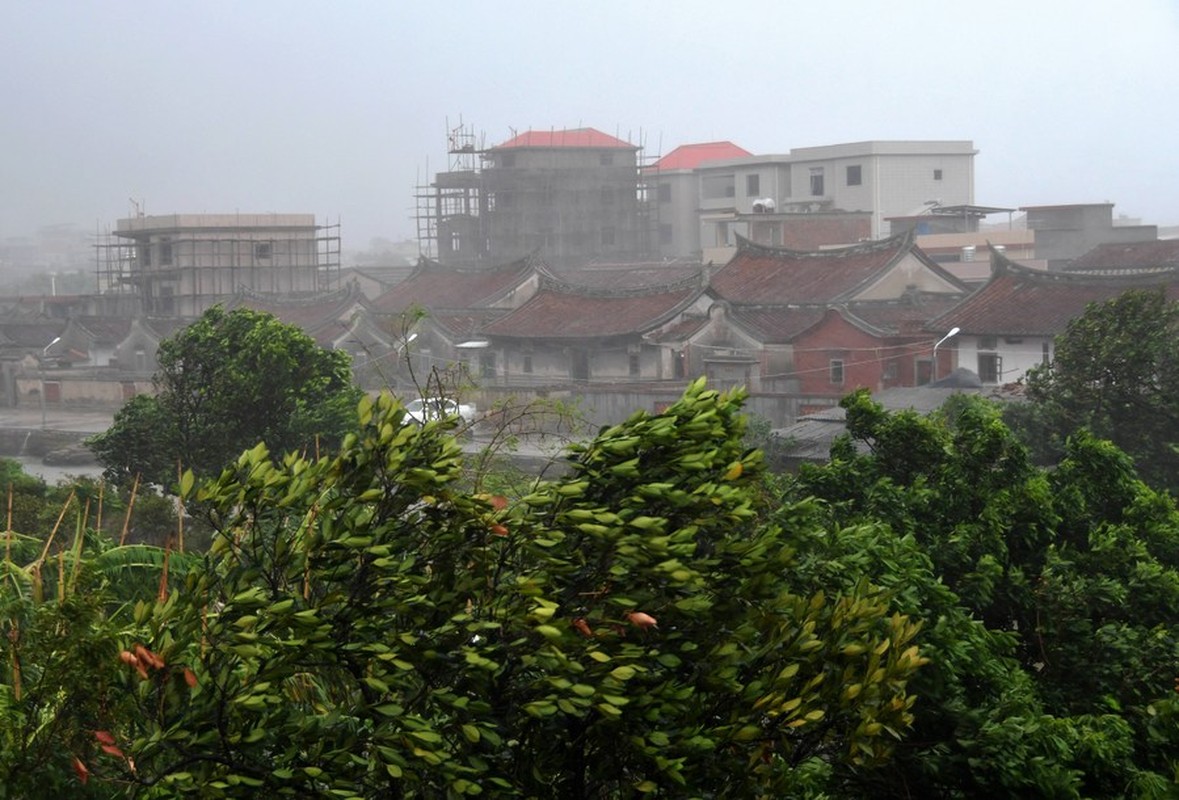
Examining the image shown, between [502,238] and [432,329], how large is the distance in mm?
14679

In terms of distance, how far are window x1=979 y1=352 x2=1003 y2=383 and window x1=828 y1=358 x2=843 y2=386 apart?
2306 millimetres

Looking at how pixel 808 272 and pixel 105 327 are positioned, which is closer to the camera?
pixel 808 272

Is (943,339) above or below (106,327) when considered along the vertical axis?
below

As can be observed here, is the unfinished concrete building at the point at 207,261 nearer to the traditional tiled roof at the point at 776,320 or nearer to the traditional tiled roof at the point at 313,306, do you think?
the traditional tiled roof at the point at 313,306

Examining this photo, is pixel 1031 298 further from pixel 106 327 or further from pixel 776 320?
pixel 106 327

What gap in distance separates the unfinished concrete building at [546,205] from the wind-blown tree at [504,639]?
39398 millimetres

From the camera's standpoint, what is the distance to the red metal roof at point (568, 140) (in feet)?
152

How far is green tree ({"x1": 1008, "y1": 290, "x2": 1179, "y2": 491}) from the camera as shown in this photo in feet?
42.1

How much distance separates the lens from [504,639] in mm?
4230

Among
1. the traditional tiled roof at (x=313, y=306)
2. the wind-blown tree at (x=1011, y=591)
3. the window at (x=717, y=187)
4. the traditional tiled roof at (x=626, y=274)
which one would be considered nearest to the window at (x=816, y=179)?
the window at (x=717, y=187)

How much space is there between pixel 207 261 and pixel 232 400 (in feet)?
90.4

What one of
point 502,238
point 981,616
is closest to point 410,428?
point 981,616

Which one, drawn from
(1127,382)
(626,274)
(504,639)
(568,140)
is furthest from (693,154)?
(504,639)

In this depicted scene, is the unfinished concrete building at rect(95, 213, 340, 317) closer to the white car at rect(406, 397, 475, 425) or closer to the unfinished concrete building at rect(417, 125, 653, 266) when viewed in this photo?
the unfinished concrete building at rect(417, 125, 653, 266)
